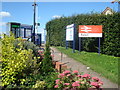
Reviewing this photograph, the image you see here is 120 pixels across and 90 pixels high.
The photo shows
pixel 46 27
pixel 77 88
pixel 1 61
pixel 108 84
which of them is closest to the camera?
pixel 77 88

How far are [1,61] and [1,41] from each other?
0.66 m

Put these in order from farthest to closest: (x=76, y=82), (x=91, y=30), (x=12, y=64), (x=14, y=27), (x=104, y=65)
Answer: (x=14, y=27) → (x=91, y=30) → (x=104, y=65) → (x=12, y=64) → (x=76, y=82)

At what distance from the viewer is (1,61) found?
4.03 meters

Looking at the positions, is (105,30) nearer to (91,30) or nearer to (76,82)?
(91,30)

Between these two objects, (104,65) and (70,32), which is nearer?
(104,65)

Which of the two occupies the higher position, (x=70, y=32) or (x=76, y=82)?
(x=70, y=32)

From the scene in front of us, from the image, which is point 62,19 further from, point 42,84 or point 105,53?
point 42,84

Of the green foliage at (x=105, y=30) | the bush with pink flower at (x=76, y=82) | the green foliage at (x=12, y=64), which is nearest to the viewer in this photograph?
the bush with pink flower at (x=76, y=82)

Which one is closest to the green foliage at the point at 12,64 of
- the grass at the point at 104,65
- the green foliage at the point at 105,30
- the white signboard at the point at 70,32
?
the grass at the point at 104,65

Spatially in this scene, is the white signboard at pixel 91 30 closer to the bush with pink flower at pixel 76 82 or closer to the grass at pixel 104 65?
the grass at pixel 104 65

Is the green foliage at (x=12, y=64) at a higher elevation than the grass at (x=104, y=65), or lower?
higher

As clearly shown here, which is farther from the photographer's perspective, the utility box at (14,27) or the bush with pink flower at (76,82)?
the utility box at (14,27)

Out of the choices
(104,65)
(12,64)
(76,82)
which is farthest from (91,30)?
(76,82)

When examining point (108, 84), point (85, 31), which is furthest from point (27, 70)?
point (85, 31)
